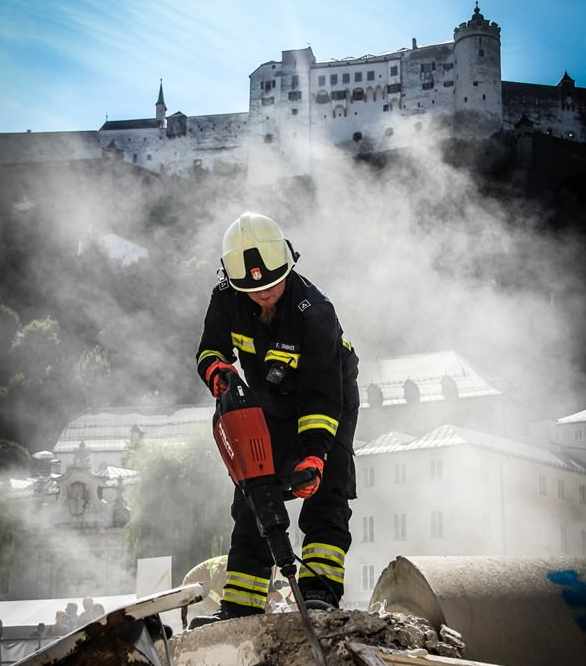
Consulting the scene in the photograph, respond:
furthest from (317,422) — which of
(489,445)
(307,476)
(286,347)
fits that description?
(489,445)

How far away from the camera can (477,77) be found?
230ft

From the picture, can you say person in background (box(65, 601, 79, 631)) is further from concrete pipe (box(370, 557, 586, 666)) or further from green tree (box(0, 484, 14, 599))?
green tree (box(0, 484, 14, 599))

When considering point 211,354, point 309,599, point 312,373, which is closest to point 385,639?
point 309,599

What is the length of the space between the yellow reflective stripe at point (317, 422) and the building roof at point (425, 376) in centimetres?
4178

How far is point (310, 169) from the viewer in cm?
7238

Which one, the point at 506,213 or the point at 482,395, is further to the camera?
the point at 506,213

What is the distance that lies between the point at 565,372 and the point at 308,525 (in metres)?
54.1

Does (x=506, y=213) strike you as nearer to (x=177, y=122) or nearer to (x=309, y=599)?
(x=177, y=122)

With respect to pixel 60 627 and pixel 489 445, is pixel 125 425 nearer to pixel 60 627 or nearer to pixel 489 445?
pixel 489 445

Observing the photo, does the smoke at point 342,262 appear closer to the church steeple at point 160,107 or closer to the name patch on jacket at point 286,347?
the church steeple at point 160,107

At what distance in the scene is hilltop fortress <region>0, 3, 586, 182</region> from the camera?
231 feet

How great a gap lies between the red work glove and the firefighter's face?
379 millimetres

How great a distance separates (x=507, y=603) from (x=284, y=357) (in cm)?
154

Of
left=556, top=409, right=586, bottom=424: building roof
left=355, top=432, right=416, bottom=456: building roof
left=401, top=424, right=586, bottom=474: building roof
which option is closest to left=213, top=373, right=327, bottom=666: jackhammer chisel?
left=401, top=424, right=586, bottom=474: building roof
